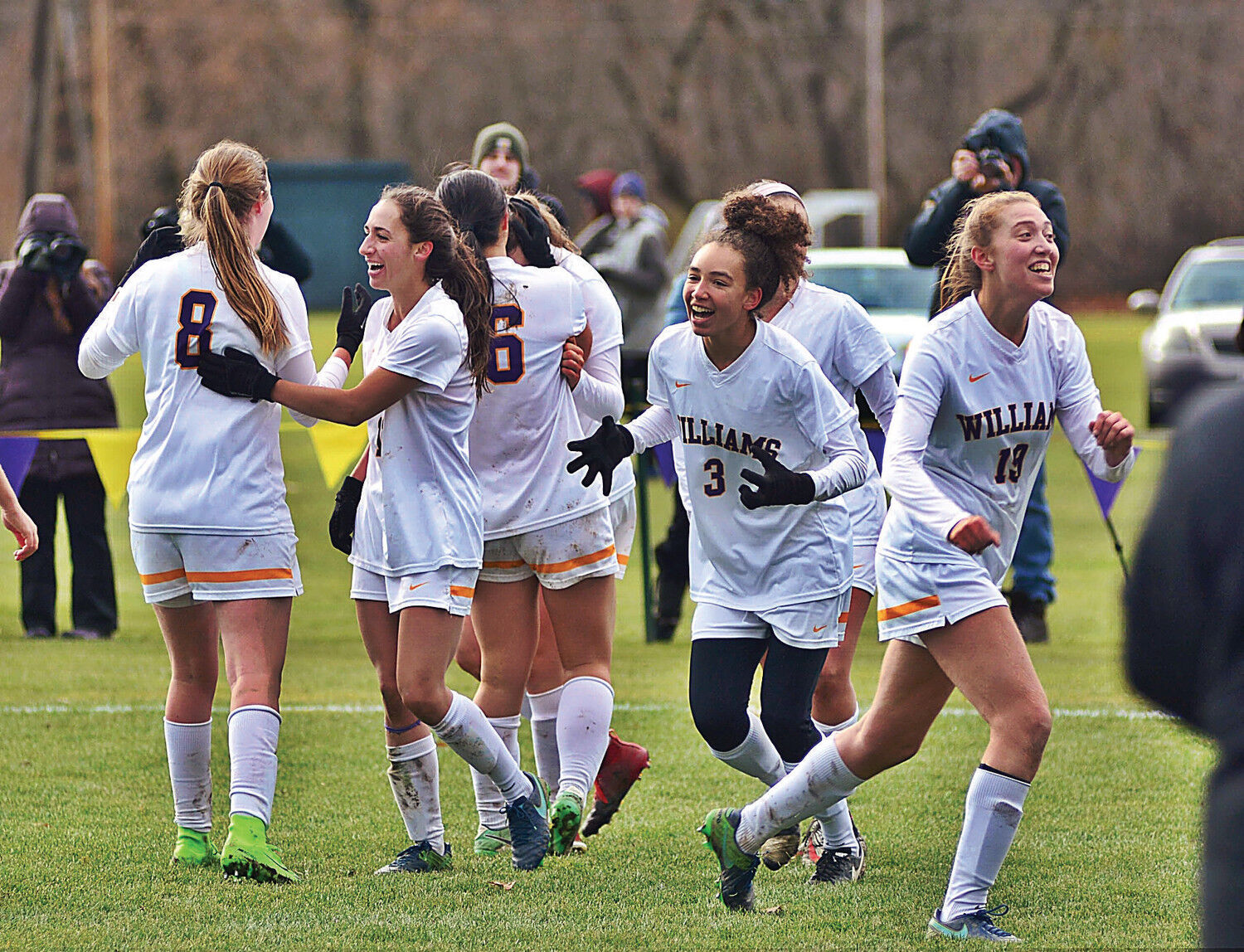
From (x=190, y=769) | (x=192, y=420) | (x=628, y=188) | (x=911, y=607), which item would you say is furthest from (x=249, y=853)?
(x=628, y=188)

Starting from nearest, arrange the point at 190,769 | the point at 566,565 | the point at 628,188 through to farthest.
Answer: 1. the point at 190,769
2. the point at 566,565
3. the point at 628,188

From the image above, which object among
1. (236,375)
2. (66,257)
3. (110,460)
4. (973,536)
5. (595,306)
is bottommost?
(110,460)

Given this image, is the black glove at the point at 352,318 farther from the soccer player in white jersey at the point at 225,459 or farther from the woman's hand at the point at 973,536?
the woman's hand at the point at 973,536

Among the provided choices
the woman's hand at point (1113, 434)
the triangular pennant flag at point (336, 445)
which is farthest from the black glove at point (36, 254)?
the woman's hand at point (1113, 434)

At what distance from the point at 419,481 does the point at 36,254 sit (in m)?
4.88

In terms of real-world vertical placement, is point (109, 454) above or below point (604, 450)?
below

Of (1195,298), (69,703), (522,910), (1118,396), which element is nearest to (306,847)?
(522,910)

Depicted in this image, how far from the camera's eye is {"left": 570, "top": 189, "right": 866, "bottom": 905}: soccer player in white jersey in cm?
475

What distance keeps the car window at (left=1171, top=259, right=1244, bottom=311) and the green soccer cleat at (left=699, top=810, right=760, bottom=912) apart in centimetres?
1619

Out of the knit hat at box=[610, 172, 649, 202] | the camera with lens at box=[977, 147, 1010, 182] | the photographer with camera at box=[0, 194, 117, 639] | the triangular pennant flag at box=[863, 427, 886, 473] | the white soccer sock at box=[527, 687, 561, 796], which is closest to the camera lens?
the white soccer sock at box=[527, 687, 561, 796]

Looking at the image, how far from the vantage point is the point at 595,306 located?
552 centimetres

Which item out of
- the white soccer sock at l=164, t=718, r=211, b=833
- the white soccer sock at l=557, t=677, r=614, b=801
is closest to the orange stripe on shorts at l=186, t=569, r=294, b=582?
the white soccer sock at l=164, t=718, r=211, b=833

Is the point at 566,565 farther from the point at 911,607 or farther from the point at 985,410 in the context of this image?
the point at 985,410

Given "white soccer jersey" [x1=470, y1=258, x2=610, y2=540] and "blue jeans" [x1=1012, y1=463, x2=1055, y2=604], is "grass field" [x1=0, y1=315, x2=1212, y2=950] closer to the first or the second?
"blue jeans" [x1=1012, y1=463, x2=1055, y2=604]
